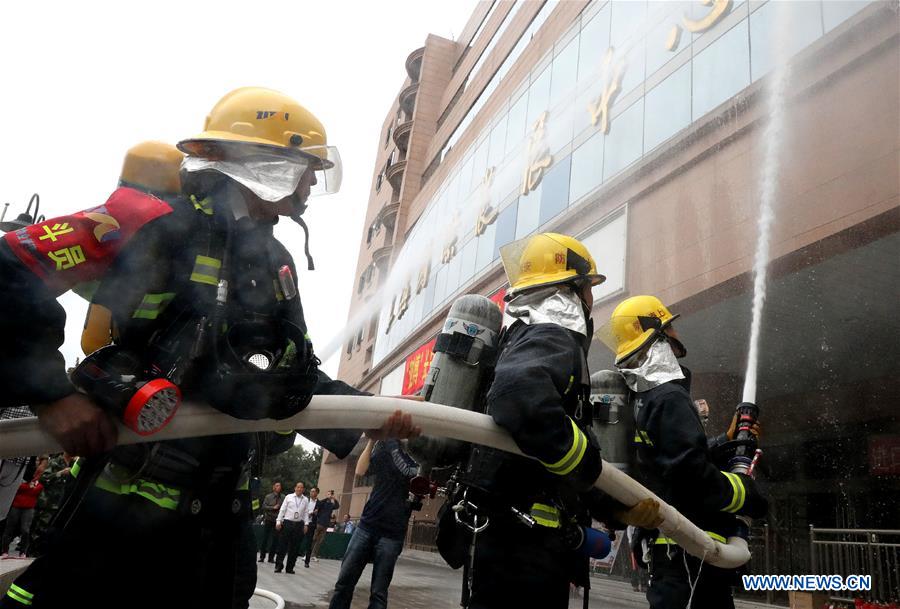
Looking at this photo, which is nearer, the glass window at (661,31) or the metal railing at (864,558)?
the metal railing at (864,558)

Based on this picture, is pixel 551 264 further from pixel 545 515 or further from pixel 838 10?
pixel 838 10

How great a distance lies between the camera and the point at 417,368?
20125mm

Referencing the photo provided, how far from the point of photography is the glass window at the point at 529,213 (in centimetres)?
1378

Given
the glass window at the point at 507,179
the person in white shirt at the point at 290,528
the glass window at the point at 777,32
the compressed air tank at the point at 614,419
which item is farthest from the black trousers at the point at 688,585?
the glass window at the point at 507,179

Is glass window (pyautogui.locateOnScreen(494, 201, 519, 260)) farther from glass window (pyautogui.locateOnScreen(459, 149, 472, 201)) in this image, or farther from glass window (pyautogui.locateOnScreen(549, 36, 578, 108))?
glass window (pyautogui.locateOnScreen(459, 149, 472, 201))

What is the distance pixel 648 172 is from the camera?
996 cm

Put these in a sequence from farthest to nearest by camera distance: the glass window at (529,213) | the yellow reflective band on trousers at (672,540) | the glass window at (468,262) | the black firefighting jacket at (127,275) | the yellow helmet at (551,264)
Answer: the glass window at (468,262) < the glass window at (529,213) < the yellow reflective band on trousers at (672,540) < the yellow helmet at (551,264) < the black firefighting jacket at (127,275)

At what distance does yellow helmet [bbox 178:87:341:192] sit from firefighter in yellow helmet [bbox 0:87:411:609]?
0.7 inches

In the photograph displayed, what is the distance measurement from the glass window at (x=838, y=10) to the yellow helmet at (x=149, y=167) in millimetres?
7867

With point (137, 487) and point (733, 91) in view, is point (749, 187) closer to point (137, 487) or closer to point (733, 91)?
point (733, 91)

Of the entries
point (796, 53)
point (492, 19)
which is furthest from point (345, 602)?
point (492, 19)

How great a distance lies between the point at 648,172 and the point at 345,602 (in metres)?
7.96

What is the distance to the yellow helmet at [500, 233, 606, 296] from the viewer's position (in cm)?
244

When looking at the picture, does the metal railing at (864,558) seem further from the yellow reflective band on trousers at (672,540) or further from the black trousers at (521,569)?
the black trousers at (521,569)
